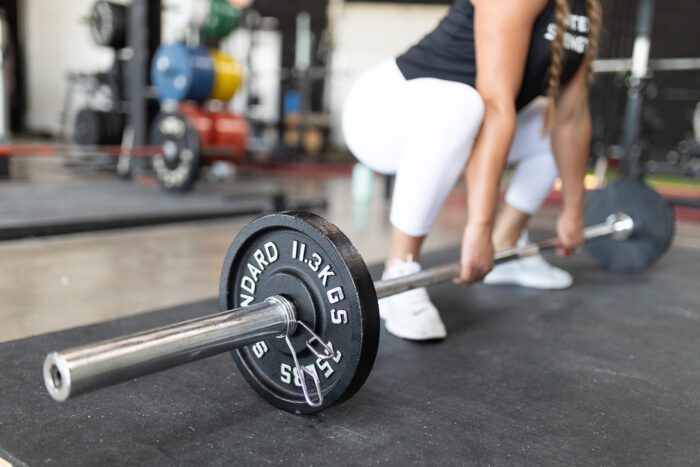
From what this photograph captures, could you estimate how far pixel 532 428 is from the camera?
750mm

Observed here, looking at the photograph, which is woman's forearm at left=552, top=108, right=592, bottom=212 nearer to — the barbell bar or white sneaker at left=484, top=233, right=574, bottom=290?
white sneaker at left=484, top=233, right=574, bottom=290

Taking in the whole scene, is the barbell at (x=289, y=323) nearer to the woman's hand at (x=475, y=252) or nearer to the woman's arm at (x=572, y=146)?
the woman's hand at (x=475, y=252)

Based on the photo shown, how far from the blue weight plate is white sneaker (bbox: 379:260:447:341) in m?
2.49

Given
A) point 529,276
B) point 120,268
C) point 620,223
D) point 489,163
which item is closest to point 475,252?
point 489,163

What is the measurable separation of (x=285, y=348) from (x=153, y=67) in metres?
3.08

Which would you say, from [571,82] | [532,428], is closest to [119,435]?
[532,428]

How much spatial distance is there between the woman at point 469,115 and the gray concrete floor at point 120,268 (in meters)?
0.52

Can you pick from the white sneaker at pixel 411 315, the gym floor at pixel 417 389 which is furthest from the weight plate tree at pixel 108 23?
the white sneaker at pixel 411 315

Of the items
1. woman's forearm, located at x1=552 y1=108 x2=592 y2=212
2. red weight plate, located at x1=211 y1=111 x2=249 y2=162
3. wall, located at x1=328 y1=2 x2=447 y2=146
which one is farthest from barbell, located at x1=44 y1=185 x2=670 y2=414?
wall, located at x1=328 y1=2 x2=447 y2=146

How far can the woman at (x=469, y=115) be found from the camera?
95 cm

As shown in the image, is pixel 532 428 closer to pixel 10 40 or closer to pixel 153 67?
pixel 153 67

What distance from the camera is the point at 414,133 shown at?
1.07m

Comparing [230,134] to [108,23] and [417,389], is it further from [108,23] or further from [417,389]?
[417,389]

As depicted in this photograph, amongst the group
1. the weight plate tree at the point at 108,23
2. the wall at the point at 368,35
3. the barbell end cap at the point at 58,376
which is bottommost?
the barbell end cap at the point at 58,376
